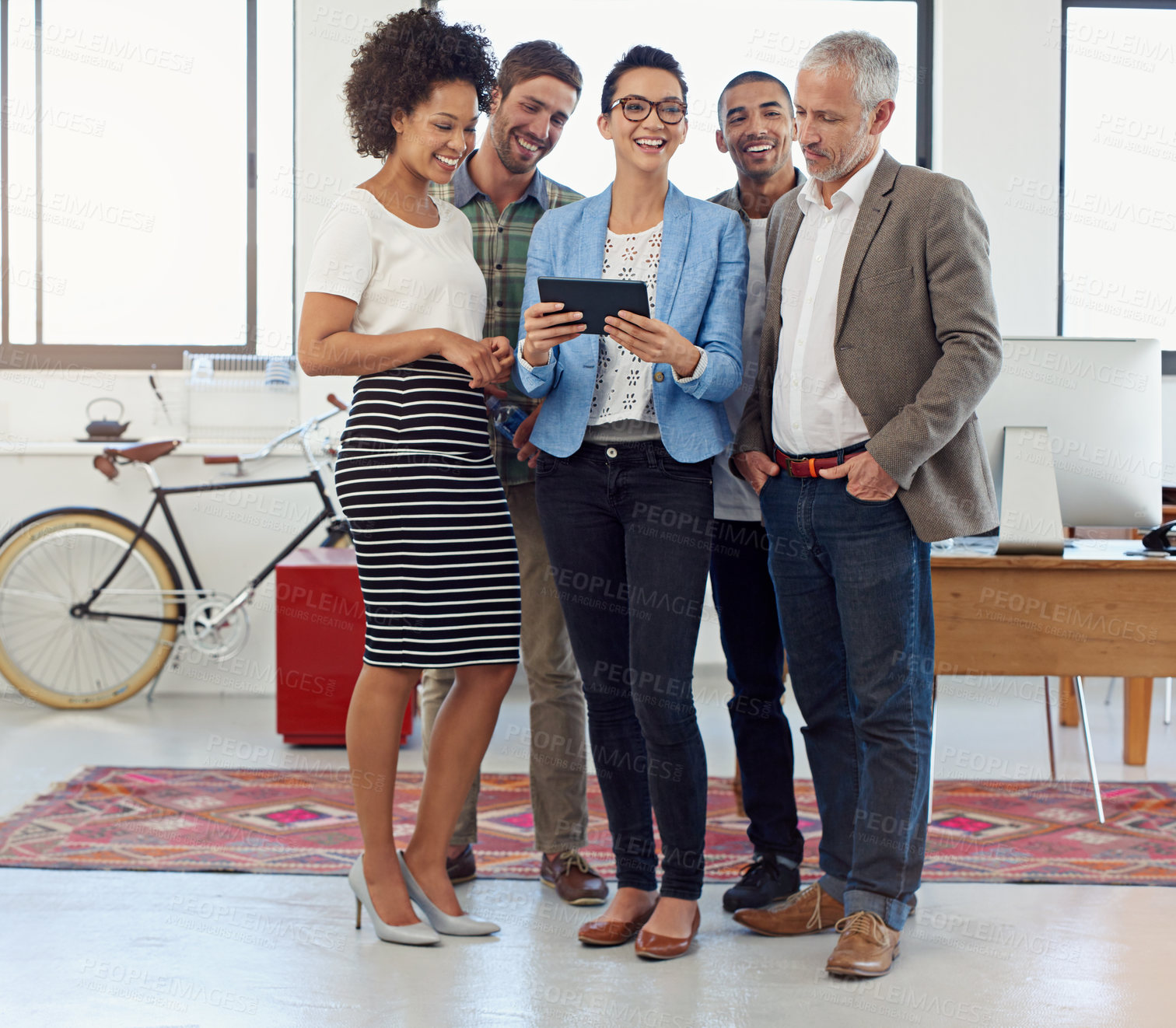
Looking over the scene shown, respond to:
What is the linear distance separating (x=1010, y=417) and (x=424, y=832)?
1547mm

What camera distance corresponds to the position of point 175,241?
4.32m

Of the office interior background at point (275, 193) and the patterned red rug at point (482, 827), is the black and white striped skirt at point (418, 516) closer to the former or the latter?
the patterned red rug at point (482, 827)

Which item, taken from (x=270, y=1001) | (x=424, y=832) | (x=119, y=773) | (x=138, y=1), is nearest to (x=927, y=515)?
(x=424, y=832)

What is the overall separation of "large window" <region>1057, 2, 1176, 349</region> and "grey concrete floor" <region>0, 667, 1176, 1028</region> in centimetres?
297

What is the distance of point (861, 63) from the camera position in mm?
1733

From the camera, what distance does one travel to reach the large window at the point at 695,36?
4328 millimetres

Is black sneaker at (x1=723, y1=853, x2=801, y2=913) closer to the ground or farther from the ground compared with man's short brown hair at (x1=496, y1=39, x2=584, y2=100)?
closer to the ground

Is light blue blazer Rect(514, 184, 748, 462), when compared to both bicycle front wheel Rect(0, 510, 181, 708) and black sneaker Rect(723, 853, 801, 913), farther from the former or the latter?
bicycle front wheel Rect(0, 510, 181, 708)

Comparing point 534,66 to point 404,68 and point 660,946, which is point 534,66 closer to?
point 404,68

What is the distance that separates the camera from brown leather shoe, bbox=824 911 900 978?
69.7 inches

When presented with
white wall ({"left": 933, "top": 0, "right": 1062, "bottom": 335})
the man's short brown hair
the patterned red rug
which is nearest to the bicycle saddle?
the patterned red rug

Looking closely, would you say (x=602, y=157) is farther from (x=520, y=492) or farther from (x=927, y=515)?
(x=927, y=515)

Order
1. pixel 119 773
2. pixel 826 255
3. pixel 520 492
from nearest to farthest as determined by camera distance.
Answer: pixel 826 255 < pixel 520 492 < pixel 119 773

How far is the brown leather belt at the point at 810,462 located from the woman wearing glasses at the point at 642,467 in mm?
111
